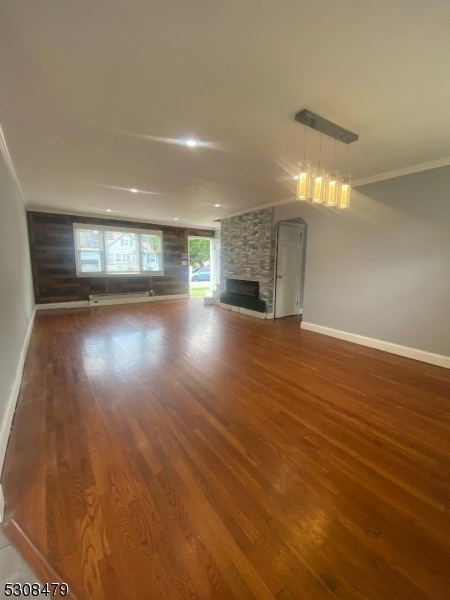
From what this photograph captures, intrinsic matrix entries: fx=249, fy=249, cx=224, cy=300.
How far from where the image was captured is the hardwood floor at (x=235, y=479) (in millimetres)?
1077

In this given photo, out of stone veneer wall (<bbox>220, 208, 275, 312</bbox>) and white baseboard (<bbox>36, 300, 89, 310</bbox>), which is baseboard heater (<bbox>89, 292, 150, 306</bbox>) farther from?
stone veneer wall (<bbox>220, 208, 275, 312</bbox>)

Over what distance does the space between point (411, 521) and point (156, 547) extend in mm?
1311

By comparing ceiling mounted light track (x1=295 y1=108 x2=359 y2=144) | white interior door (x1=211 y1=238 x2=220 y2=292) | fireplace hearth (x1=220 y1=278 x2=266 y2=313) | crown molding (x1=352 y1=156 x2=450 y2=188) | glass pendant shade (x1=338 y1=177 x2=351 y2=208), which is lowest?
fireplace hearth (x1=220 y1=278 x2=266 y2=313)

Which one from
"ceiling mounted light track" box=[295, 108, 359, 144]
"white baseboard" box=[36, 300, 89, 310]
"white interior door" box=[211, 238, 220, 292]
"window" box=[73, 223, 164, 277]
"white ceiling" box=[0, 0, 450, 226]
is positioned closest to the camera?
"white ceiling" box=[0, 0, 450, 226]

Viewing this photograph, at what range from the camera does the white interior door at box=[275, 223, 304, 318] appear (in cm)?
585

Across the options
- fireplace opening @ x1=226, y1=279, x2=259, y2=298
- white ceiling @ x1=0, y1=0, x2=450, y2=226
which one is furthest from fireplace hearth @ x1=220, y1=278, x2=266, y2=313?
white ceiling @ x1=0, y1=0, x2=450, y2=226

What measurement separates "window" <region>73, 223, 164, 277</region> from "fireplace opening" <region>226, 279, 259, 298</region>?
2.54 meters

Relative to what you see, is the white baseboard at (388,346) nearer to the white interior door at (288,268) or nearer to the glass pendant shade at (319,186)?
the white interior door at (288,268)

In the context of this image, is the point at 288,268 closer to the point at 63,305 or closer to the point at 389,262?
the point at 389,262

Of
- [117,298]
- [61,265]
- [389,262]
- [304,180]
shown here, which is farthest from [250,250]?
[61,265]

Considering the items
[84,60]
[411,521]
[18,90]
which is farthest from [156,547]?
[18,90]

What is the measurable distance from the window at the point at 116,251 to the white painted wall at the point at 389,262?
5.07 metres

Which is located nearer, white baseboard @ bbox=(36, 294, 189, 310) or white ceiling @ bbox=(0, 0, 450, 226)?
white ceiling @ bbox=(0, 0, 450, 226)

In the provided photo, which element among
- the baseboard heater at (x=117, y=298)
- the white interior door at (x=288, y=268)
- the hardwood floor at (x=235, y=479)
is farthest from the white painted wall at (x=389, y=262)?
the baseboard heater at (x=117, y=298)
